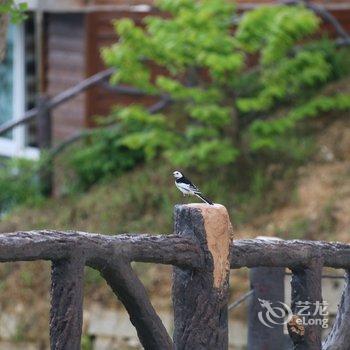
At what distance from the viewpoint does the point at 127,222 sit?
13.6 meters

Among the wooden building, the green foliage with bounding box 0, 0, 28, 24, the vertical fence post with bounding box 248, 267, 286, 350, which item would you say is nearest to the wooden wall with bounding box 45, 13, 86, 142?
the wooden building

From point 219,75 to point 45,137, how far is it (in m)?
3.25

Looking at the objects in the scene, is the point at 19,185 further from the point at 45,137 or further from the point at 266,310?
the point at 266,310

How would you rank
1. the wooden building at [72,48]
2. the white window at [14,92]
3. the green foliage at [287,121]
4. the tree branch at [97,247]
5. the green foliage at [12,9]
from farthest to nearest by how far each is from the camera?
the white window at [14,92] → the wooden building at [72,48] → the green foliage at [287,121] → the green foliage at [12,9] → the tree branch at [97,247]

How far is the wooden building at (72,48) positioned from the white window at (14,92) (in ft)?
0.04

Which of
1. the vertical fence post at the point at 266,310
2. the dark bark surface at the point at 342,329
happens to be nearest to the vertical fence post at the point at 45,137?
the vertical fence post at the point at 266,310

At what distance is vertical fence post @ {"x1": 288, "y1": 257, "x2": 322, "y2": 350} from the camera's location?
551 centimetres

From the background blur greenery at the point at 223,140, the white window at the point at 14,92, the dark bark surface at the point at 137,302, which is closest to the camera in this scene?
the dark bark surface at the point at 137,302

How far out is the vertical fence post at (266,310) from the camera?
744 cm

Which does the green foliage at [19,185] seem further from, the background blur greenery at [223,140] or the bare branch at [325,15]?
the bare branch at [325,15]

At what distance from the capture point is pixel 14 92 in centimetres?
1809

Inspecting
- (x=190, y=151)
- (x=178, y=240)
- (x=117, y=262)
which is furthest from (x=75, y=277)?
(x=190, y=151)

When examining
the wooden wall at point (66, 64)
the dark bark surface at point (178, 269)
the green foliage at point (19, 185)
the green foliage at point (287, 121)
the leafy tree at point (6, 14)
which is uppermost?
the wooden wall at point (66, 64)

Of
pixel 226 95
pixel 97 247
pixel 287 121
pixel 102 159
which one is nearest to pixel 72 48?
pixel 102 159
